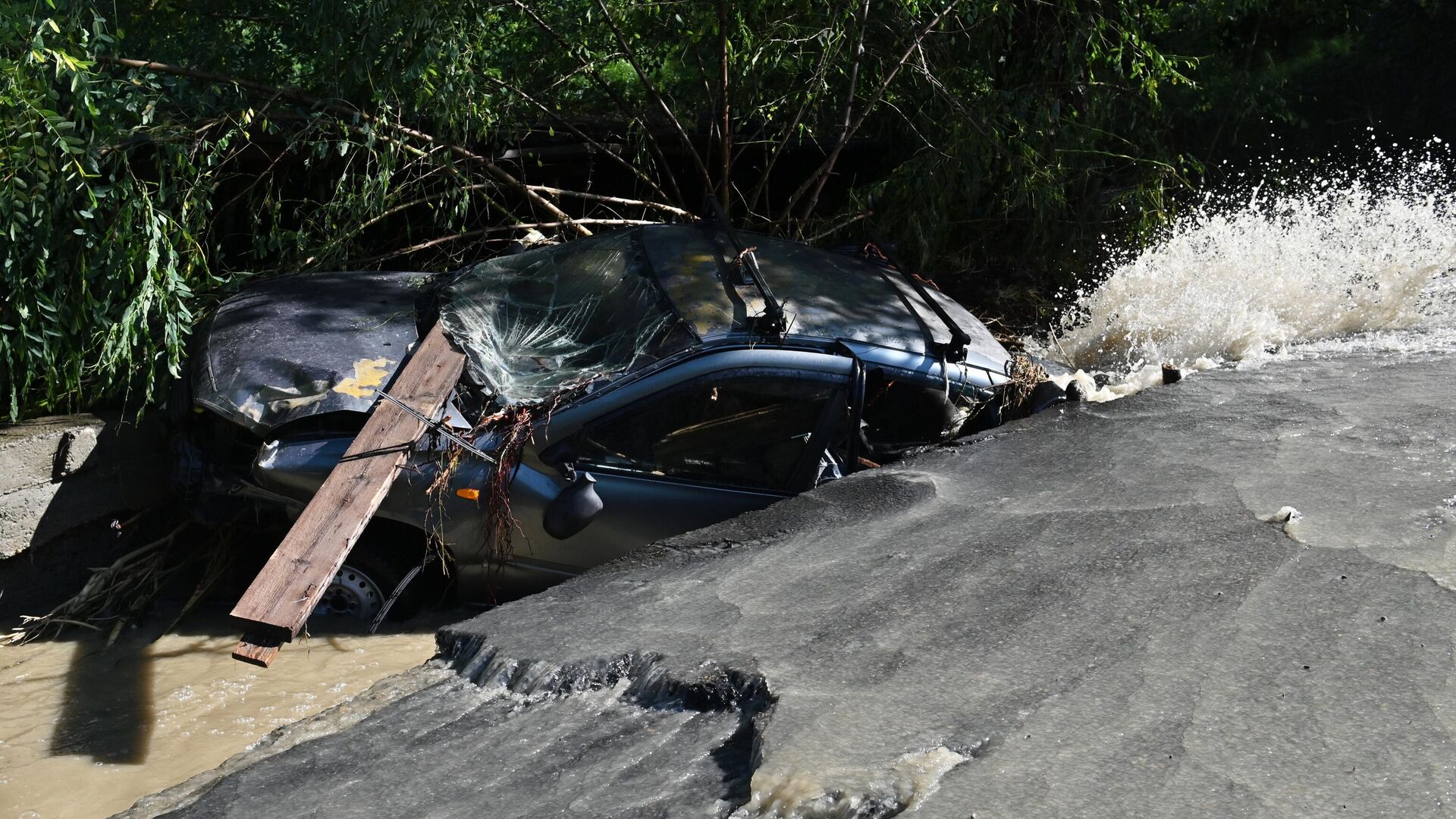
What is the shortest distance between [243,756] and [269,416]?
2.51 metres

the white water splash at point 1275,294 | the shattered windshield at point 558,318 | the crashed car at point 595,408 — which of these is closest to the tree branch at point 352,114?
the shattered windshield at point 558,318

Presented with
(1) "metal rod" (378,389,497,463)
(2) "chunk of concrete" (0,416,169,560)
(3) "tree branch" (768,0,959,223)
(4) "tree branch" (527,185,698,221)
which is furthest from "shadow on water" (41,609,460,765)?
(3) "tree branch" (768,0,959,223)

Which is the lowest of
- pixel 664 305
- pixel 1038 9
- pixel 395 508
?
pixel 395 508

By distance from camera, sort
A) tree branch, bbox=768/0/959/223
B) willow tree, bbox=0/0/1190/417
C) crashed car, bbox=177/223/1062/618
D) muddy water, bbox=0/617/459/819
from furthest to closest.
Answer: tree branch, bbox=768/0/959/223 < willow tree, bbox=0/0/1190/417 < crashed car, bbox=177/223/1062/618 < muddy water, bbox=0/617/459/819

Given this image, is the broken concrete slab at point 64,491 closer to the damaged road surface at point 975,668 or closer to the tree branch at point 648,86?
the damaged road surface at point 975,668

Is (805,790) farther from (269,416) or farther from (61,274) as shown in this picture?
(61,274)

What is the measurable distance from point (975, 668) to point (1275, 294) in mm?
5382

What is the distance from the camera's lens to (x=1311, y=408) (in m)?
5.36

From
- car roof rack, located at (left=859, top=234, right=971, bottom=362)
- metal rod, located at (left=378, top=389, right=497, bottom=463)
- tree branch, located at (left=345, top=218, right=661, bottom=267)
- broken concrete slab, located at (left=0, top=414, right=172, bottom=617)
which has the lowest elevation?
broken concrete slab, located at (left=0, top=414, right=172, bottom=617)

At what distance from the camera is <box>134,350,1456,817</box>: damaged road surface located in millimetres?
2561

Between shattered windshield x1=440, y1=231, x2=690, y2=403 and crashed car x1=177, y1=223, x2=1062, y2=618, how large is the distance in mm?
14

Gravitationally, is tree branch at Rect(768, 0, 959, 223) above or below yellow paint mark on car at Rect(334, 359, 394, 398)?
above

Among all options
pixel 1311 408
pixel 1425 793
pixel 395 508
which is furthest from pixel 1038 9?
pixel 1425 793

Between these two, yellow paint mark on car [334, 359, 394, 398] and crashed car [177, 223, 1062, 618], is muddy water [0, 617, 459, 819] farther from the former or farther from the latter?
yellow paint mark on car [334, 359, 394, 398]
